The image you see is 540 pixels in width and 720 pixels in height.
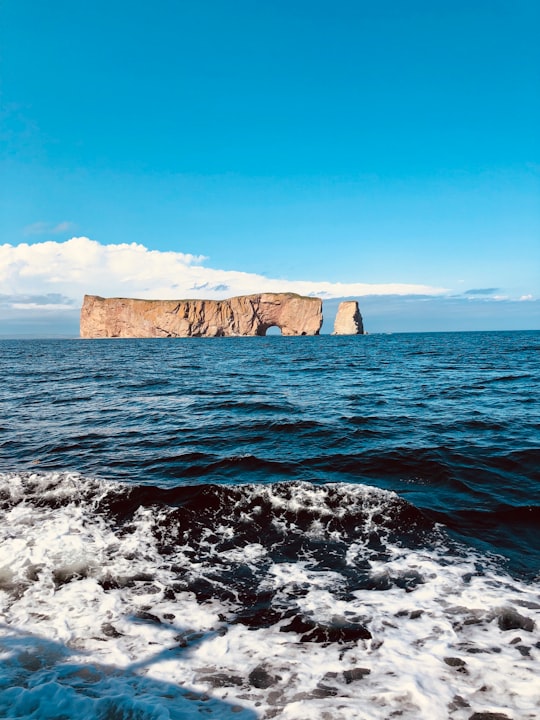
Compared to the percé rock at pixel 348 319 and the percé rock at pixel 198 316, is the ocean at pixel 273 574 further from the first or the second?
the percé rock at pixel 348 319

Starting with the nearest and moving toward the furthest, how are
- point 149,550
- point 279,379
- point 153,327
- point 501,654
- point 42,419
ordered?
point 501,654 → point 149,550 → point 42,419 → point 279,379 → point 153,327

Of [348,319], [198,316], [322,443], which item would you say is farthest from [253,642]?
[348,319]

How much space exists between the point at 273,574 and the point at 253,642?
1.35 m

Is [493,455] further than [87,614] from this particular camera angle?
Yes

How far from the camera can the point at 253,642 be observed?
4.34m

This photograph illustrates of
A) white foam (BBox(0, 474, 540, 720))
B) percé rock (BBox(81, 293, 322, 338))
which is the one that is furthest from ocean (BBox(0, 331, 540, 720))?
percé rock (BBox(81, 293, 322, 338))

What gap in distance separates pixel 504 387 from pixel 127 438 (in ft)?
65.9

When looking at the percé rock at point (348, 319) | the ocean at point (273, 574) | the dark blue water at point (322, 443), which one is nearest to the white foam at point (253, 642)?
the ocean at point (273, 574)

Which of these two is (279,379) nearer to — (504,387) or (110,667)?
(504,387)

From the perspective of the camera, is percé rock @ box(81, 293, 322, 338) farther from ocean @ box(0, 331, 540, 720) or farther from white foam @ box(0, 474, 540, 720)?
white foam @ box(0, 474, 540, 720)

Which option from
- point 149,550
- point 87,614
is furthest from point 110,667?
point 149,550

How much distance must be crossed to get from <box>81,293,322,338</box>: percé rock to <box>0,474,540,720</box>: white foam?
526 feet

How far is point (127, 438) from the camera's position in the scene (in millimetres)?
12867

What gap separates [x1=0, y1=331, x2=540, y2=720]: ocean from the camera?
145 inches
